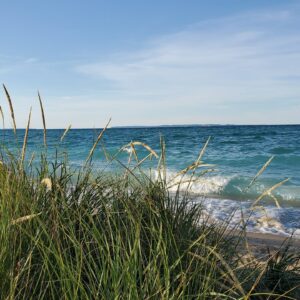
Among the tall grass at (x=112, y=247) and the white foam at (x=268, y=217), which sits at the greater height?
the tall grass at (x=112, y=247)

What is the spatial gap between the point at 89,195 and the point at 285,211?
6205 mm

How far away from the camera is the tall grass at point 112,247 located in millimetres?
1609

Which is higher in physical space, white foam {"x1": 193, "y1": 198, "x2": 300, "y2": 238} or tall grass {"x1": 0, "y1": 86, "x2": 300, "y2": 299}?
tall grass {"x1": 0, "y1": 86, "x2": 300, "y2": 299}

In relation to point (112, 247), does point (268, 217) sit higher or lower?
lower

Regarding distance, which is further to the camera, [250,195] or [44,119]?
[250,195]

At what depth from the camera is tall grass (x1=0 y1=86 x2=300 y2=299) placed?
161cm

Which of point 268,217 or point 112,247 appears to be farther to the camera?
point 268,217

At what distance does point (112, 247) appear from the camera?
6.54 ft

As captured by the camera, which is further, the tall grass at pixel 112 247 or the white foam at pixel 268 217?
the white foam at pixel 268 217

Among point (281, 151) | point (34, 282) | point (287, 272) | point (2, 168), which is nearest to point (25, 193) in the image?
point (2, 168)

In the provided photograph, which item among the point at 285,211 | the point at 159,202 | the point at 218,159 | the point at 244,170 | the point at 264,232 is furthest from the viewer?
the point at 218,159

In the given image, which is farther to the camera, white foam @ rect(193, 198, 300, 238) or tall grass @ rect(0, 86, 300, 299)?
white foam @ rect(193, 198, 300, 238)

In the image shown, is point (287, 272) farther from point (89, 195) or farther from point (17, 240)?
point (17, 240)

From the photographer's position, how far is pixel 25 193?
Answer: 2.29 metres
